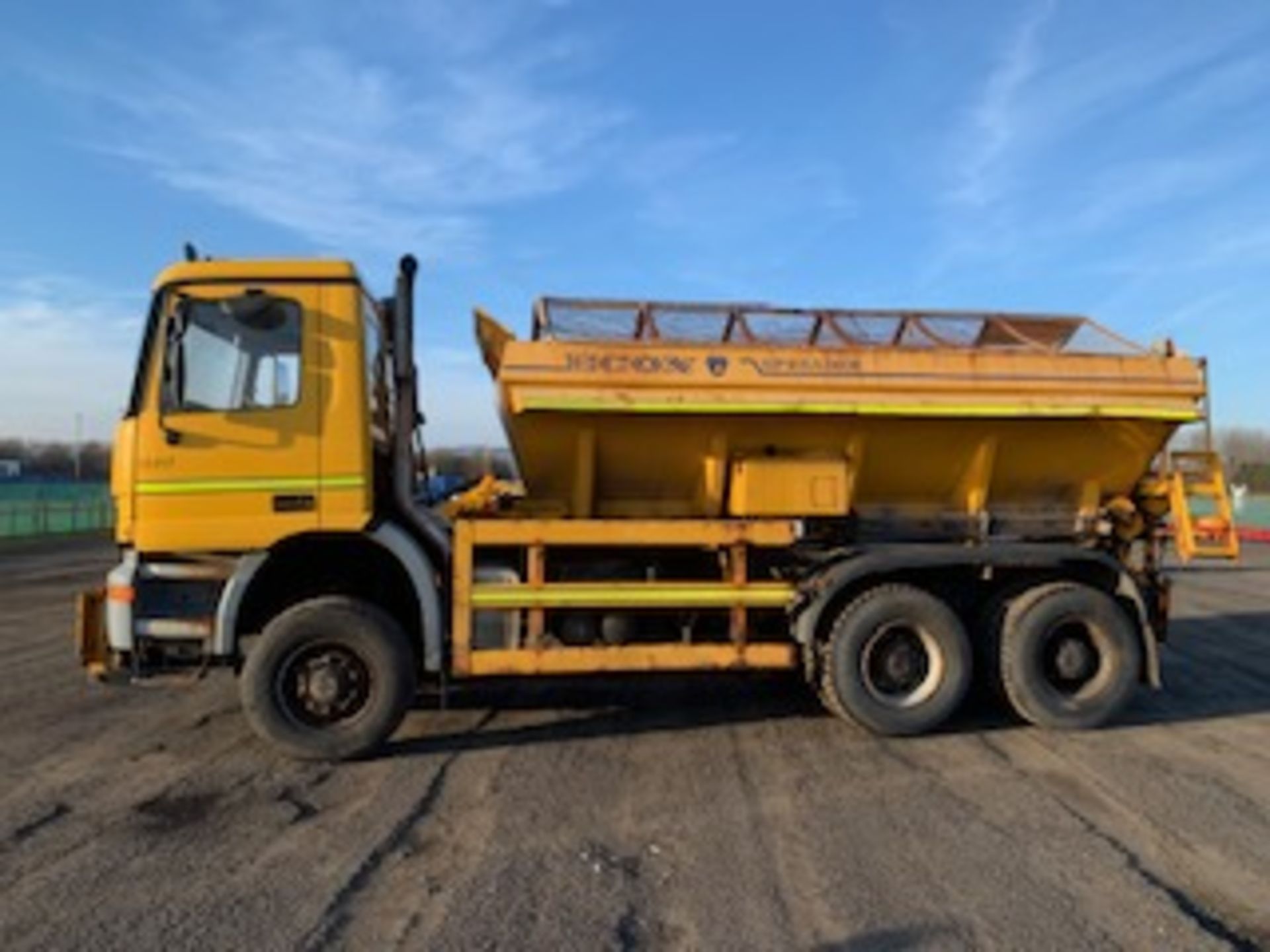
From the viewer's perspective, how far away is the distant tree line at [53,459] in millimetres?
76738

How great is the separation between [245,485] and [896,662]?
A: 4.54m

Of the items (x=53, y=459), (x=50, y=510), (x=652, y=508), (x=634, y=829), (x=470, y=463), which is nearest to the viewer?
(x=634, y=829)

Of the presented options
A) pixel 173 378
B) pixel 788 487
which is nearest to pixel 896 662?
pixel 788 487

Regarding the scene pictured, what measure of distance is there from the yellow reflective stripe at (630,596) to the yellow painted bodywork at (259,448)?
1.04m

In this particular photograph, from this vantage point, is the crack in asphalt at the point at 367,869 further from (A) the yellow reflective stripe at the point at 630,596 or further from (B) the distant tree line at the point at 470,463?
(B) the distant tree line at the point at 470,463

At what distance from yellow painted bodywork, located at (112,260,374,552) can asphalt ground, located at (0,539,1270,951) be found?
151 cm

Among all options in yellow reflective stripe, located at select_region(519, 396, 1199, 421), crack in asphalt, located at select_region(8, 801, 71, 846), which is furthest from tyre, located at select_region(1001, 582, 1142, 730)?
crack in asphalt, located at select_region(8, 801, 71, 846)

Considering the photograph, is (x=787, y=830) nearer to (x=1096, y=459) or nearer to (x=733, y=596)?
(x=733, y=596)

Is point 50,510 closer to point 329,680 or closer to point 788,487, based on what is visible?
point 329,680

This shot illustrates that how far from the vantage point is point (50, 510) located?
37844 millimetres

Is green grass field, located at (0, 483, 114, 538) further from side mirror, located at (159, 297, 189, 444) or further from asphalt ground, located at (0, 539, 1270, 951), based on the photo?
asphalt ground, located at (0, 539, 1270, 951)

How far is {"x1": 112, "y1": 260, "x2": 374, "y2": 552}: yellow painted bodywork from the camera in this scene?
6.83m

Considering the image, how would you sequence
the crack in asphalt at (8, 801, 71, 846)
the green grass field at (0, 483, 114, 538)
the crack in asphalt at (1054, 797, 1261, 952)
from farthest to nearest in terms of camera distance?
the green grass field at (0, 483, 114, 538) < the crack in asphalt at (8, 801, 71, 846) < the crack in asphalt at (1054, 797, 1261, 952)

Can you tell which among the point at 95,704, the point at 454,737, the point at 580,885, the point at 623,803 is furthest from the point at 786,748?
the point at 95,704
